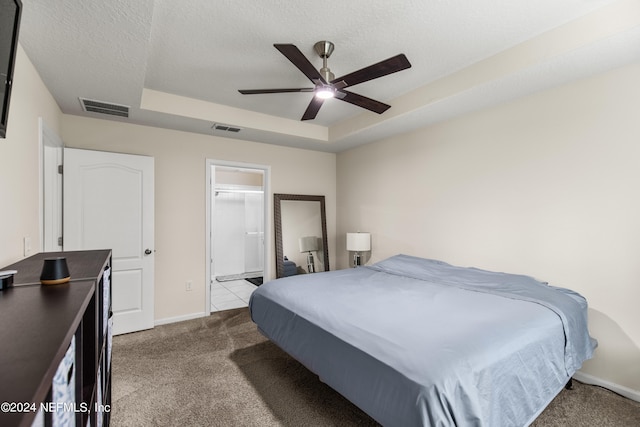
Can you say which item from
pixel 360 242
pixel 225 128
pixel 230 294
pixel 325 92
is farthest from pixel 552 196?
pixel 230 294

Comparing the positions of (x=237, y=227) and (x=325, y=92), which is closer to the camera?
(x=325, y=92)

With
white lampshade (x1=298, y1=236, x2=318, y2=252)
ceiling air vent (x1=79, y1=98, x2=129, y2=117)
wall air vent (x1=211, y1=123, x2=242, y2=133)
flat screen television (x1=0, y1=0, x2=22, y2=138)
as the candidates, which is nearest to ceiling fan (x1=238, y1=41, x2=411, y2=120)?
flat screen television (x1=0, y1=0, x2=22, y2=138)

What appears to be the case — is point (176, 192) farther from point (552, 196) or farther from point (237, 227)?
point (552, 196)

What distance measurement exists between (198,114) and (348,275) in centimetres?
242

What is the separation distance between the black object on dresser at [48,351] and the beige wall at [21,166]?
546 mm

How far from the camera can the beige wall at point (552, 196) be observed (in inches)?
88.1

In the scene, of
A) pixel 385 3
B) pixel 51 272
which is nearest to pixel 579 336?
pixel 385 3

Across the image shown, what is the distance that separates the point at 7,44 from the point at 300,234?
3.78 m

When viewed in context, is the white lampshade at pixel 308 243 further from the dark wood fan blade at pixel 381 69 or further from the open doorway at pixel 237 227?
the dark wood fan blade at pixel 381 69

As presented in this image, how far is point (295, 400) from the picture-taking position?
218cm

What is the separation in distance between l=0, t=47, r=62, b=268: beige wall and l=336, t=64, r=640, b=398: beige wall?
3.60 metres

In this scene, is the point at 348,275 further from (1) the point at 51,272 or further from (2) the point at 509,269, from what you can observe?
(1) the point at 51,272

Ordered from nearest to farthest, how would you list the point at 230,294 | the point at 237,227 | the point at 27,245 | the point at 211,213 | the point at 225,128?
the point at 27,245 → the point at 225,128 → the point at 211,213 → the point at 230,294 → the point at 237,227

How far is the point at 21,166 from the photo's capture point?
6.35 ft
